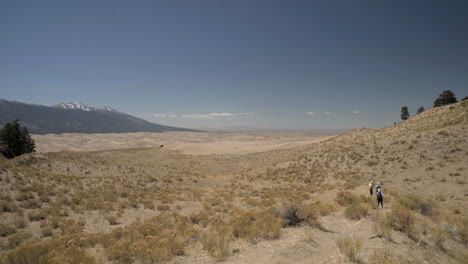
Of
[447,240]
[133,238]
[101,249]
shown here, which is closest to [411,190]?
[447,240]

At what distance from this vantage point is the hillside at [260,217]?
534cm

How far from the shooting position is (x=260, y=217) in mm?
8344

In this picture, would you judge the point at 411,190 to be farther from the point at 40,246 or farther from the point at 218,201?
the point at 40,246

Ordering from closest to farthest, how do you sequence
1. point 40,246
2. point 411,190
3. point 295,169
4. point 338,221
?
point 40,246
point 338,221
point 411,190
point 295,169

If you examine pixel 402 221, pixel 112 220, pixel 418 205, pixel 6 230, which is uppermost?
pixel 402 221

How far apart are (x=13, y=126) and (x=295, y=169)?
183 ft

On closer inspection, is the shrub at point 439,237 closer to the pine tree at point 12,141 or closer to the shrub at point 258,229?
the shrub at point 258,229

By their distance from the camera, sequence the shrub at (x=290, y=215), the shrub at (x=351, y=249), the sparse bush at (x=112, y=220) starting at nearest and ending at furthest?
the shrub at (x=351, y=249)
the shrub at (x=290, y=215)
the sparse bush at (x=112, y=220)

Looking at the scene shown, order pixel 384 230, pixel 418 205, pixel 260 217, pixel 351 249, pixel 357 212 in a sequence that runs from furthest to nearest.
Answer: pixel 418 205
pixel 260 217
pixel 357 212
pixel 384 230
pixel 351 249

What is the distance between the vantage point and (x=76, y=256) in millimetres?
5293

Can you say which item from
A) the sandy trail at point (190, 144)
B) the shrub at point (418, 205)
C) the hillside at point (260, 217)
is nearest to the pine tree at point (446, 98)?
the sandy trail at point (190, 144)

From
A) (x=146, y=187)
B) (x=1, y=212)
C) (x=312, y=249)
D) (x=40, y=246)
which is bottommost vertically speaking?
(x=146, y=187)

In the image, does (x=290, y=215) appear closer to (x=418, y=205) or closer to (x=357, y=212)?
(x=357, y=212)

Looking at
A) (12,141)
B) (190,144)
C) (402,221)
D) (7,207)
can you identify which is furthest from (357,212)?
(190,144)
